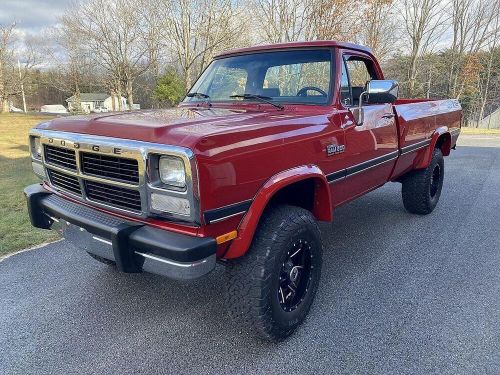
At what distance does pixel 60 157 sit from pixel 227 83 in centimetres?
163

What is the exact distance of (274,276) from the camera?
90.2 inches

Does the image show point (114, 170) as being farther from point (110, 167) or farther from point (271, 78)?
point (271, 78)

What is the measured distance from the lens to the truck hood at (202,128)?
6.36ft

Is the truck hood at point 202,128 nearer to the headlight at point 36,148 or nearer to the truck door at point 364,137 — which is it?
the headlight at point 36,148

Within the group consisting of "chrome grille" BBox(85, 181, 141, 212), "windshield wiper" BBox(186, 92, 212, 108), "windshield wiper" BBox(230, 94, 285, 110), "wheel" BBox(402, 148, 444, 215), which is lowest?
"wheel" BBox(402, 148, 444, 215)

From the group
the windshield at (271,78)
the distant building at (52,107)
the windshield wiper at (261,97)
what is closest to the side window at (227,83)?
the windshield at (271,78)

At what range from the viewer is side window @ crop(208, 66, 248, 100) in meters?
3.44

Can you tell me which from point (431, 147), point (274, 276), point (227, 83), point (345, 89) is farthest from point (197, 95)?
point (431, 147)

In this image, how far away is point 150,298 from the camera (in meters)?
2.98

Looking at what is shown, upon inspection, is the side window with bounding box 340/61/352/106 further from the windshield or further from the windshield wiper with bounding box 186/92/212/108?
the windshield wiper with bounding box 186/92/212/108

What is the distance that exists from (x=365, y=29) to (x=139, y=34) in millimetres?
9844

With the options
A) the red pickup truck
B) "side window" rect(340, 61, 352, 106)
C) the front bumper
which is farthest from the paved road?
"side window" rect(340, 61, 352, 106)

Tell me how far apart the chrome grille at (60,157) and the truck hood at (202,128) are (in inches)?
5.5

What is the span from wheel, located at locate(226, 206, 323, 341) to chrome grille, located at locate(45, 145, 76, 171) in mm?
1233
